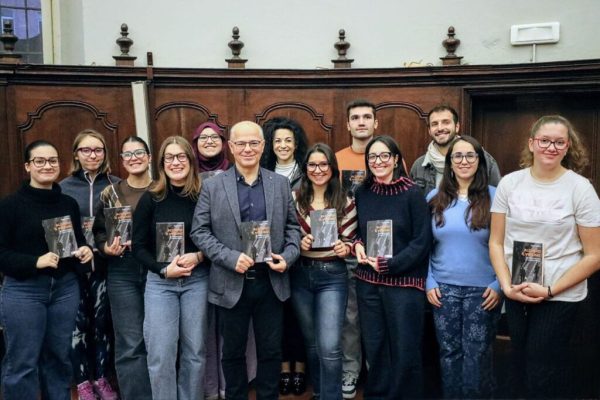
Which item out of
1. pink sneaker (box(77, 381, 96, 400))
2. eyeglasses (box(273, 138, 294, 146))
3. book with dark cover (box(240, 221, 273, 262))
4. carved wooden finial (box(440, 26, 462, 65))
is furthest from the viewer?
carved wooden finial (box(440, 26, 462, 65))

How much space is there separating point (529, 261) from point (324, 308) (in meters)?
1.06

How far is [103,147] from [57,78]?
4.98 ft

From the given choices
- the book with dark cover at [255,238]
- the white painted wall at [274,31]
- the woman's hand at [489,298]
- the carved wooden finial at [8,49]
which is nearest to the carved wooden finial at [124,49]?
the white painted wall at [274,31]

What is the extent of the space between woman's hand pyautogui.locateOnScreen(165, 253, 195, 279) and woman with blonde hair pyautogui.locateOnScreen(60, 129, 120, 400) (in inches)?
26.2

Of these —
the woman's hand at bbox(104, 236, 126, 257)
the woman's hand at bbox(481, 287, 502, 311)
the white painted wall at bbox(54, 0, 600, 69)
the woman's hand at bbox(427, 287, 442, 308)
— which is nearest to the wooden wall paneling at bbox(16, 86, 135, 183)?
the white painted wall at bbox(54, 0, 600, 69)

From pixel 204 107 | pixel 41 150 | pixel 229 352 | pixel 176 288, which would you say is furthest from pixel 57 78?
pixel 229 352

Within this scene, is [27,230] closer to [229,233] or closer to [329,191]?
[229,233]

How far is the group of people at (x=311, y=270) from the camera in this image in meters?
2.53

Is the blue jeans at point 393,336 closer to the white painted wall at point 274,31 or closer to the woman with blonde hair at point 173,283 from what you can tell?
the woman with blonde hair at point 173,283

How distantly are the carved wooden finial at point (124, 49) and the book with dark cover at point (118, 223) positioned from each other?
6.89 feet

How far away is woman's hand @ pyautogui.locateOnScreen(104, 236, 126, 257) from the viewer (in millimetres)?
2896

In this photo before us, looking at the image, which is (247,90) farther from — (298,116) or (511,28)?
(511,28)

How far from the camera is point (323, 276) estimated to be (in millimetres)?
2857

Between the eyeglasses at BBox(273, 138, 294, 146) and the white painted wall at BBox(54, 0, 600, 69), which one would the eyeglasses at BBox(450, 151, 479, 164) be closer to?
the eyeglasses at BBox(273, 138, 294, 146)
